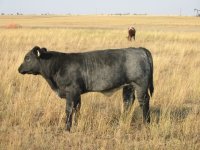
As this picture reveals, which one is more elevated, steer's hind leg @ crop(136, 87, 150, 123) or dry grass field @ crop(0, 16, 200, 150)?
steer's hind leg @ crop(136, 87, 150, 123)

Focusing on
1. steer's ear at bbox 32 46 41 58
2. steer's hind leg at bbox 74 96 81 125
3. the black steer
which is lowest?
steer's hind leg at bbox 74 96 81 125

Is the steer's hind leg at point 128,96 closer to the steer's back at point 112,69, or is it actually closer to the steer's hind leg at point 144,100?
the steer's hind leg at point 144,100

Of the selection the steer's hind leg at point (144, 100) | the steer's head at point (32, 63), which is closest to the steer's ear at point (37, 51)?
the steer's head at point (32, 63)

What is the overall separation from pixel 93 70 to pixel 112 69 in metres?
0.38

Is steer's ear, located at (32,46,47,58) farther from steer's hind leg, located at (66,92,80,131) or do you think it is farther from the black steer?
steer's hind leg, located at (66,92,80,131)

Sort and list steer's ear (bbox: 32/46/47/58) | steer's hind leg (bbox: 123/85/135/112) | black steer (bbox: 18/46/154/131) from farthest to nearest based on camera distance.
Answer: steer's hind leg (bbox: 123/85/135/112)
steer's ear (bbox: 32/46/47/58)
black steer (bbox: 18/46/154/131)

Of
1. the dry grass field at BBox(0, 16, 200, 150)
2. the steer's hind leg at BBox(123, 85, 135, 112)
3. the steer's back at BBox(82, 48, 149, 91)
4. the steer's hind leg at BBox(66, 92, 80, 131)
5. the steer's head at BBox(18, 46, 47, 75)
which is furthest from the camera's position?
the steer's hind leg at BBox(123, 85, 135, 112)

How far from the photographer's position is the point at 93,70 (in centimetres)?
847

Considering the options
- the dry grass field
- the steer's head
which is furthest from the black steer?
the dry grass field

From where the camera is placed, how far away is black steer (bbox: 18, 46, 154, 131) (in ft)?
27.2

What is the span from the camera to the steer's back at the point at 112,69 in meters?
8.42

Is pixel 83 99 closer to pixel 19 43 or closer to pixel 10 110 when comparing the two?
pixel 10 110

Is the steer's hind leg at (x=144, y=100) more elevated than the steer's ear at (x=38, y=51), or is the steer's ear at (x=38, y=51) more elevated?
the steer's ear at (x=38, y=51)

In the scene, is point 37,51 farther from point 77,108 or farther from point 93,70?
point 77,108
